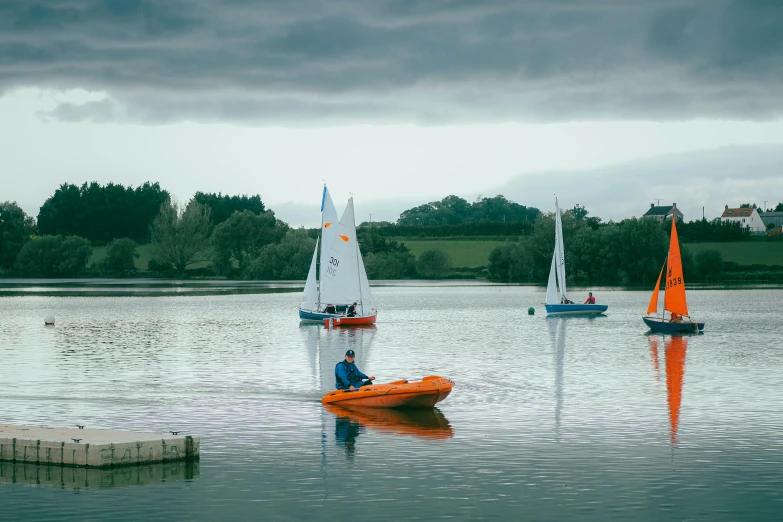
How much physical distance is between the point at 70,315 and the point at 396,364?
173 ft

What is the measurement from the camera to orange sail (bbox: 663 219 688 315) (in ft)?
231

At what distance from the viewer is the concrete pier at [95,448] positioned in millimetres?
24922

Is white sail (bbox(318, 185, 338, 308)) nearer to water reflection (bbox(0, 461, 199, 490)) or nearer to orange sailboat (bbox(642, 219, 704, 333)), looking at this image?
orange sailboat (bbox(642, 219, 704, 333))

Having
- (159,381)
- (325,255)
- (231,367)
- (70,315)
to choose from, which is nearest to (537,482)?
(159,381)

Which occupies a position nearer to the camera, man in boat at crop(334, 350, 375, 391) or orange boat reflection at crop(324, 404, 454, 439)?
orange boat reflection at crop(324, 404, 454, 439)

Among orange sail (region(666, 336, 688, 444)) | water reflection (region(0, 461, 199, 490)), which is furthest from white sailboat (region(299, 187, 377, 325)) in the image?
water reflection (region(0, 461, 199, 490))

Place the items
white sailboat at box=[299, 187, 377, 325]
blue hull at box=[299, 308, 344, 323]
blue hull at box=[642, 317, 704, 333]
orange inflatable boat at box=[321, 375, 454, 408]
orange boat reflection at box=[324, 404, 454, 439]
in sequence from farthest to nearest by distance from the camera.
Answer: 1. blue hull at box=[299, 308, 344, 323]
2. white sailboat at box=[299, 187, 377, 325]
3. blue hull at box=[642, 317, 704, 333]
4. orange inflatable boat at box=[321, 375, 454, 408]
5. orange boat reflection at box=[324, 404, 454, 439]

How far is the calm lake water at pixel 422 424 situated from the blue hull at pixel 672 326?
Result: 130cm

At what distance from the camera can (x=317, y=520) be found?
21141mm

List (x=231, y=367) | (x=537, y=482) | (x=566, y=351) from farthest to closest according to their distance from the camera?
1. (x=566, y=351)
2. (x=231, y=367)
3. (x=537, y=482)

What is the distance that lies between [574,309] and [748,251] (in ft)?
361

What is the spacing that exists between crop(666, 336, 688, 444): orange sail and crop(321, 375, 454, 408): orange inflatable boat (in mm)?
7437

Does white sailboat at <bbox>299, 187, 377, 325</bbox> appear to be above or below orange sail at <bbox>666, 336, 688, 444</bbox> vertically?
above

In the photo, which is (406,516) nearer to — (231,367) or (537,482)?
(537,482)
